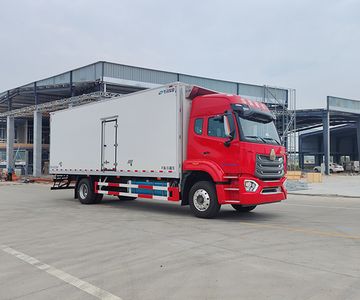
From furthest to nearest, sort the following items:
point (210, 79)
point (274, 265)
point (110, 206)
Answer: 1. point (210, 79)
2. point (110, 206)
3. point (274, 265)

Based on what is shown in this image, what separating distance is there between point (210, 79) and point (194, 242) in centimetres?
3030

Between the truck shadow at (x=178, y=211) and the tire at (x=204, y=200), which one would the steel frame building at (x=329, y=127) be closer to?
the truck shadow at (x=178, y=211)

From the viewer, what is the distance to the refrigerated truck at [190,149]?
10.2 metres

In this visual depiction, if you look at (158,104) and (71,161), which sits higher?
(158,104)

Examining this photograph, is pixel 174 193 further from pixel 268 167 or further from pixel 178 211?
pixel 268 167

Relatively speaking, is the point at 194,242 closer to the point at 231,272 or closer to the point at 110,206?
the point at 231,272

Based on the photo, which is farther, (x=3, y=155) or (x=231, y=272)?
(x=3, y=155)

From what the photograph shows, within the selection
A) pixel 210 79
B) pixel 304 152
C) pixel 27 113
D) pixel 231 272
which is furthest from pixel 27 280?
pixel 304 152

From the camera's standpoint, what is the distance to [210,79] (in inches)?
1443

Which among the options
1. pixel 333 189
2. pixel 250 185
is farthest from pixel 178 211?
pixel 333 189

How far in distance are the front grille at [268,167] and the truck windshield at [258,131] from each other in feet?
1.55

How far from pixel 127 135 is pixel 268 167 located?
4.82 m

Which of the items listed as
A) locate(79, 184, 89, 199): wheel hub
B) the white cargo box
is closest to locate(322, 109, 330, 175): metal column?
the white cargo box

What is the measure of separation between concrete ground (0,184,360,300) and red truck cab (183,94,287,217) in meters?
0.68
